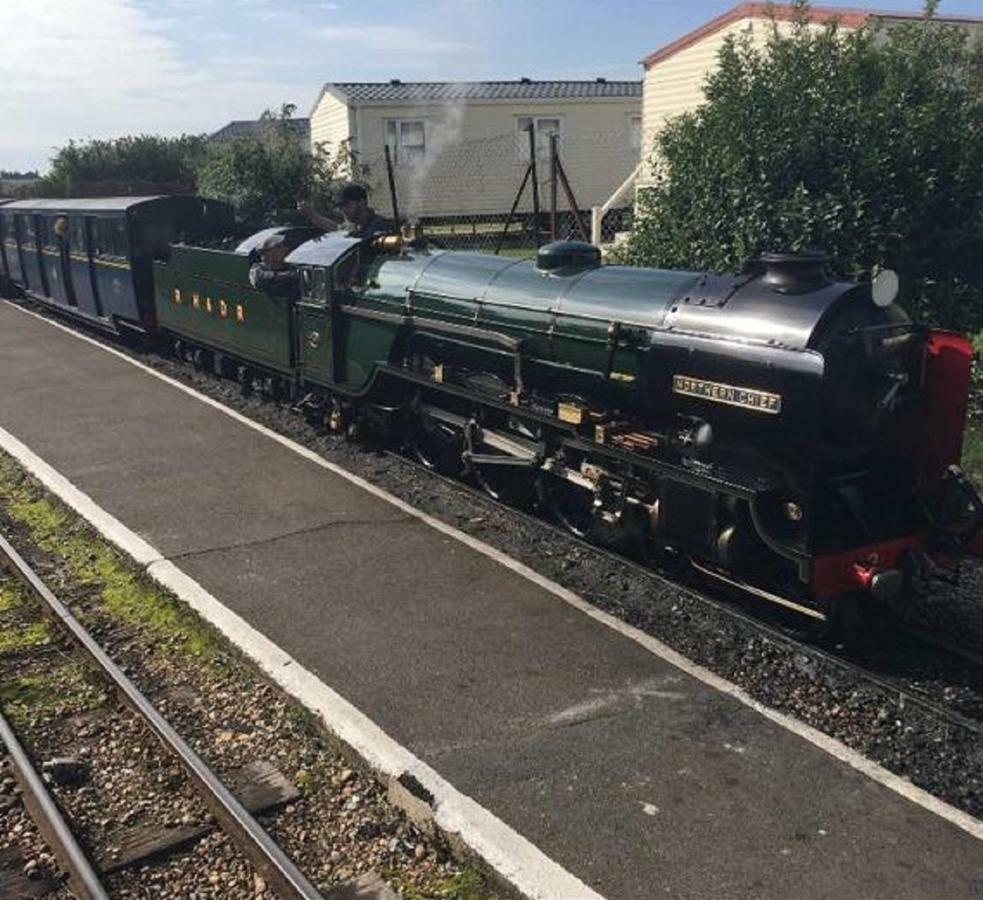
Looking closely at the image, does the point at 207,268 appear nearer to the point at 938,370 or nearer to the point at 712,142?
the point at 712,142

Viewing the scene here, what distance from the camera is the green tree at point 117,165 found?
41.4 meters

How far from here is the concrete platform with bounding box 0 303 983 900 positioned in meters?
4.68

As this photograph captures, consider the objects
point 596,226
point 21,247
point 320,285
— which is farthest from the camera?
point 21,247

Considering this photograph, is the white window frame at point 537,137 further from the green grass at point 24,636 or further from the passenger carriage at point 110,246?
the green grass at point 24,636

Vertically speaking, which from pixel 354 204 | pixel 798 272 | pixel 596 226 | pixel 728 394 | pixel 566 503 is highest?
pixel 354 204

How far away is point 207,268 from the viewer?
14.4 meters

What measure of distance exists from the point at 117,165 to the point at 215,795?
41994mm

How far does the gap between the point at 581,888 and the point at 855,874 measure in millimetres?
1278

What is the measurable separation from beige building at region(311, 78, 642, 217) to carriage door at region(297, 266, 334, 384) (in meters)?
18.1

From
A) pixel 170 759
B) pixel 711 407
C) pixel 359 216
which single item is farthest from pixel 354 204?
pixel 170 759

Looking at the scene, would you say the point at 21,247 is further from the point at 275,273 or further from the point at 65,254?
the point at 275,273

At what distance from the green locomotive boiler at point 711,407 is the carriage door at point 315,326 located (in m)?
1.38

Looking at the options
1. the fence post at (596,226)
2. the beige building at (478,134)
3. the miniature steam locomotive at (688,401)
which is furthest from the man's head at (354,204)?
the beige building at (478,134)

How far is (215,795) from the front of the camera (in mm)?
5094
